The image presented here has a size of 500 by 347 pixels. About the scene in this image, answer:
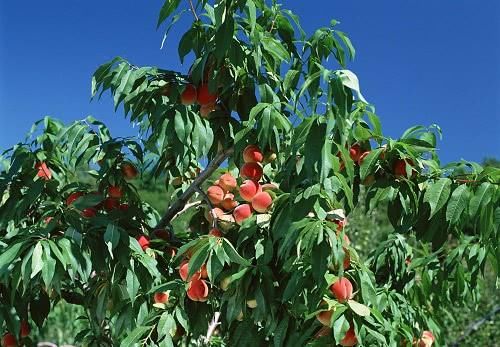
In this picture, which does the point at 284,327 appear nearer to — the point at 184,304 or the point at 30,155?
the point at 184,304

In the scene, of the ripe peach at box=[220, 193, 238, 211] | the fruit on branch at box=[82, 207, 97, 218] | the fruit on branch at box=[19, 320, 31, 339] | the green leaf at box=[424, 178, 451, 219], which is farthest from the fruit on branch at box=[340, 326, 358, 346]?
the fruit on branch at box=[19, 320, 31, 339]

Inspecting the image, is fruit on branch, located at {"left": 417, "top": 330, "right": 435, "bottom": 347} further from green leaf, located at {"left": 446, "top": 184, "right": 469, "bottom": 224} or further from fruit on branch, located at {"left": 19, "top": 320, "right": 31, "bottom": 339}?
fruit on branch, located at {"left": 19, "top": 320, "right": 31, "bottom": 339}

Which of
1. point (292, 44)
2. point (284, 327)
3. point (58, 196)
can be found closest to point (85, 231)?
point (58, 196)

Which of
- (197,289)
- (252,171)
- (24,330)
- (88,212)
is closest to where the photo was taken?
(197,289)

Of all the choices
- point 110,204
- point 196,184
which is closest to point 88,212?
point 110,204

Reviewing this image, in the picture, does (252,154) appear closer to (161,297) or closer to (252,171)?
(252,171)

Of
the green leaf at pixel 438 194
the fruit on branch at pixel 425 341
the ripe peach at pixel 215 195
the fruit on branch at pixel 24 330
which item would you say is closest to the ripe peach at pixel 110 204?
the ripe peach at pixel 215 195

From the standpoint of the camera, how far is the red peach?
1.92 meters

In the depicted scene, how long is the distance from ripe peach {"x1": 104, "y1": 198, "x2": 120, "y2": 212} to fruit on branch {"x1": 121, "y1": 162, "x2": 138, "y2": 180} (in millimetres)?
82

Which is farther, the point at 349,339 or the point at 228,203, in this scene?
the point at 228,203

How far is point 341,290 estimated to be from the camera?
1425mm

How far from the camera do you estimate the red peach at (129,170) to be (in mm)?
1918

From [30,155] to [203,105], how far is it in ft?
2.23

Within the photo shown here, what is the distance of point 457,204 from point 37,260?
0.92m
